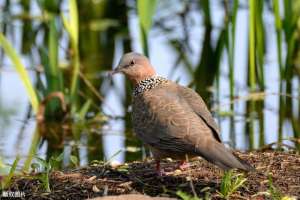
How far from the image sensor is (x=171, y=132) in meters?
4.99

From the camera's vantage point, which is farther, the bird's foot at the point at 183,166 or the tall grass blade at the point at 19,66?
the tall grass blade at the point at 19,66

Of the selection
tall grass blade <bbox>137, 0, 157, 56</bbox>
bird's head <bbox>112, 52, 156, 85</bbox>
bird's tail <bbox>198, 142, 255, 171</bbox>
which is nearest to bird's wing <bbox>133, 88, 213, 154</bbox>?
bird's tail <bbox>198, 142, 255, 171</bbox>

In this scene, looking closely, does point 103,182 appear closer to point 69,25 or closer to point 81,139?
point 81,139

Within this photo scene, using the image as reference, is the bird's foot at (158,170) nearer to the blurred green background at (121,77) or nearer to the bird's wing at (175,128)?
the bird's wing at (175,128)

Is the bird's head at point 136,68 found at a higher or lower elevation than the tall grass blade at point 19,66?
lower

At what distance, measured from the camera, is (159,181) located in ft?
16.9

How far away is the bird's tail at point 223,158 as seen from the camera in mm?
4621

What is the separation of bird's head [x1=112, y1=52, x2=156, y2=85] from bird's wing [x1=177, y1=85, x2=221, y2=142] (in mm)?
450

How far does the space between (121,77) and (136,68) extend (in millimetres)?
4023

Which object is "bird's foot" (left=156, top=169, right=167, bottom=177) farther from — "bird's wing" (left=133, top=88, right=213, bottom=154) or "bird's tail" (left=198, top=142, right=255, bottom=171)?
"bird's tail" (left=198, top=142, right=255, bottom=171)

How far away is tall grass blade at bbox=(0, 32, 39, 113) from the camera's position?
24.7 feet

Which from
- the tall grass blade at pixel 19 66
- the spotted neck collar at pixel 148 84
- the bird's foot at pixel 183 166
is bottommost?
the bird's foot at pixel 183 166

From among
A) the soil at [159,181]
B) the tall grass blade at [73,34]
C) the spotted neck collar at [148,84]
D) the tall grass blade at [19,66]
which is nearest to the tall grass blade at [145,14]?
the tall grass blade at [73,34]

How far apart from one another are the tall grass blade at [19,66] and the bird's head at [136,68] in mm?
1804
